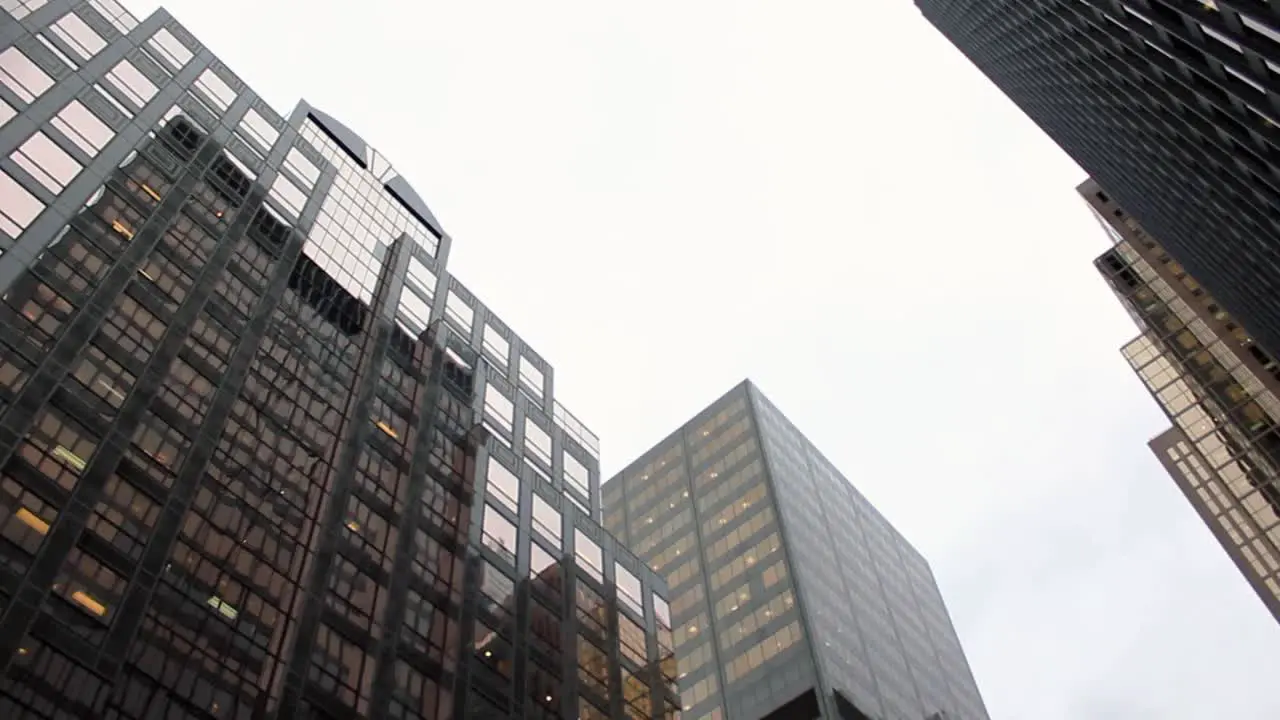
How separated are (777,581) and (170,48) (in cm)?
6844

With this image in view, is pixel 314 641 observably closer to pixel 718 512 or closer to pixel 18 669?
pixel 18 669

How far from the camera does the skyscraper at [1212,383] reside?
103 m

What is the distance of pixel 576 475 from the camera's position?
77125 mm

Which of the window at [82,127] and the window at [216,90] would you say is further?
the window at [216,90]

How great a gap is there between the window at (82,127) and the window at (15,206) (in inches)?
250

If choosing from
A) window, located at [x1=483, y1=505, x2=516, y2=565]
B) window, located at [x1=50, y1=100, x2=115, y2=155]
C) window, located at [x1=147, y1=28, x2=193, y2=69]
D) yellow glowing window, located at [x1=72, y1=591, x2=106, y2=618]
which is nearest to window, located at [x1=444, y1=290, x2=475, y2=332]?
window, located at [x1=483, y1=505, x2=516, y2=565]

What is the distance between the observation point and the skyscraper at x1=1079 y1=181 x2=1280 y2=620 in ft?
337

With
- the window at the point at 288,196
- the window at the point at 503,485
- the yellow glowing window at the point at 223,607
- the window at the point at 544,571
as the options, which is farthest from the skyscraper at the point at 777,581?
the yellow glowing window at the point at 223,607

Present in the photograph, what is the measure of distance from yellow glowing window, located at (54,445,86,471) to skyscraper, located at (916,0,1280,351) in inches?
1801

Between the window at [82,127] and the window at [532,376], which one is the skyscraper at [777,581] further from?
the window at [82,127]

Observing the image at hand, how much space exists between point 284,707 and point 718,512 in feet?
249

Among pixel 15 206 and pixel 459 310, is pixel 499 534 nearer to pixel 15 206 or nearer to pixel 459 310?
pixel 459 310

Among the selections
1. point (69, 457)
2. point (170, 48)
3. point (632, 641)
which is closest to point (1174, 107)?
point (632, 641)

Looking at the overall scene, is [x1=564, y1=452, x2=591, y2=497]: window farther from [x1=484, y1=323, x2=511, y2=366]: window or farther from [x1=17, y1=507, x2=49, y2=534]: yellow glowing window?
[x1=17, y1=507, x2=49, y2=534]: yellow glowing window
